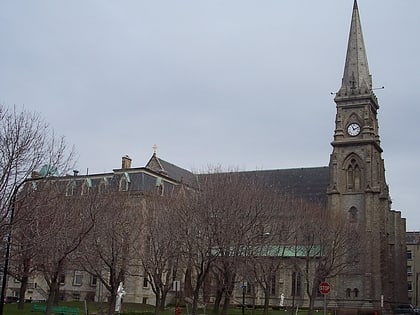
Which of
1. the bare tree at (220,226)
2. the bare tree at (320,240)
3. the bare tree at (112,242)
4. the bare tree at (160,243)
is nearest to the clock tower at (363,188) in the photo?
the bare tree at (320,240)

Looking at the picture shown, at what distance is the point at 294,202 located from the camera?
196ft

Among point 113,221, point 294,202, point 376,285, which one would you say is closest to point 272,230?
point 294,202

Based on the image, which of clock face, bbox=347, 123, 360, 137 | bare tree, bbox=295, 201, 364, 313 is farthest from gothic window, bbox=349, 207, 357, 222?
Result: bare tree, bbox=295, 201, 364, 313

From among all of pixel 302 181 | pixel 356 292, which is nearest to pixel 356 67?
pixel 302 181

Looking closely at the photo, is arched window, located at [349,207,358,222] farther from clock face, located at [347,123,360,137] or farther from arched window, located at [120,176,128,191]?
arched window, located at [120,176,128,191]

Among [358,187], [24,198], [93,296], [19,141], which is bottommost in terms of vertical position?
[93,296]

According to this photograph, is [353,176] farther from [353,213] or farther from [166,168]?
[166,168]

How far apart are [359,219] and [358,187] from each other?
4.46 m

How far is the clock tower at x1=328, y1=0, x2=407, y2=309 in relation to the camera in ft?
238

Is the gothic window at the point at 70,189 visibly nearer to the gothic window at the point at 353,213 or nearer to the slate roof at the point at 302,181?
the slate roof at the point at 302,181

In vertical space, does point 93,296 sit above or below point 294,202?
below

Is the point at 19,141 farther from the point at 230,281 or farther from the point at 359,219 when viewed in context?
the point at 359,219

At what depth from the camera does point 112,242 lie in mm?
41406

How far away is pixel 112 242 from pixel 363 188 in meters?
44.2
